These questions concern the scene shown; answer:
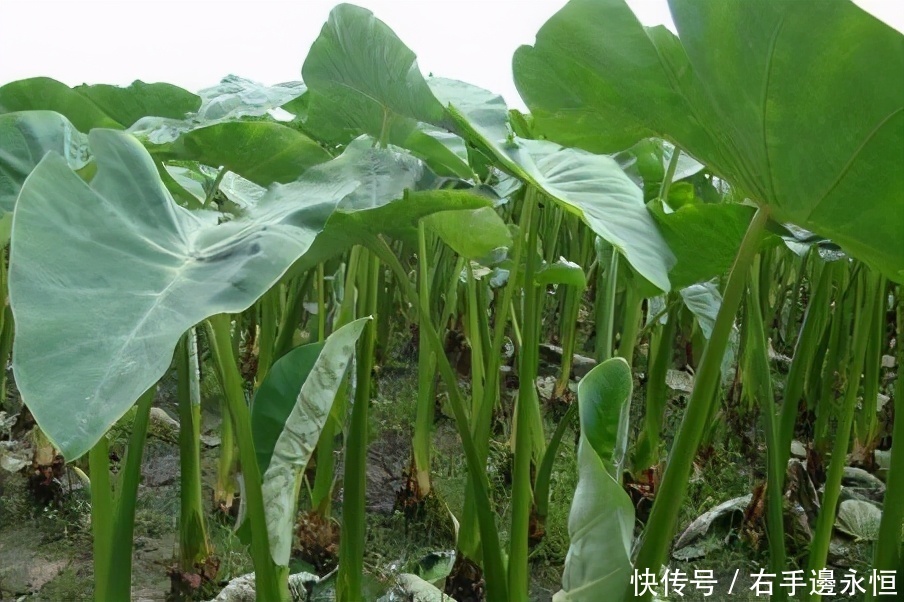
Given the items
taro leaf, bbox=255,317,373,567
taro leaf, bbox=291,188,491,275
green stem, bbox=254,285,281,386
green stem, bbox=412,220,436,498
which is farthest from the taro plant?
green stem, bbox=254,285,281,386

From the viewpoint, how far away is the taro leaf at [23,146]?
490mm

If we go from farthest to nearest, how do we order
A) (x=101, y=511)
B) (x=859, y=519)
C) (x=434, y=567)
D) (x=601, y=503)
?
(x=859, y=519), (x=434, y=567), (x=101, y=511), (x=601, y=503)

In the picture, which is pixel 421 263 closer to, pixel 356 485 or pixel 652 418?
pixel 356 485

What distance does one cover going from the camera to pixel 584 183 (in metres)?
0.51

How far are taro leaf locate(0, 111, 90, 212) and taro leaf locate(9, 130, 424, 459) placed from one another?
Result: 13 cm

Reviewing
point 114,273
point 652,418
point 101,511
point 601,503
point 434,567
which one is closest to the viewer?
point 114,273

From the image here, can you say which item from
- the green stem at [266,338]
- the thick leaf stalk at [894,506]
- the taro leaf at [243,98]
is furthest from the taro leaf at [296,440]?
the green stem at [266,338]

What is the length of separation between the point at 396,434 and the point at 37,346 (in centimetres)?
131

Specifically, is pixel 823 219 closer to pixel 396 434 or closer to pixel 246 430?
pixel 246 430

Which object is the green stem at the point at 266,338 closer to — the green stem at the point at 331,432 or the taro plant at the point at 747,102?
the green stem at the point at 331,432

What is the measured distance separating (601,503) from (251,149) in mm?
333

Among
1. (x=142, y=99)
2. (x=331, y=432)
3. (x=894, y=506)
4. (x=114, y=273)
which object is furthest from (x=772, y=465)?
(x=142, y=99)

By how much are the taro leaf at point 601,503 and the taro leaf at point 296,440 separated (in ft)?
0.56

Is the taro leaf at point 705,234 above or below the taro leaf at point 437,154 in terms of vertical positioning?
below
